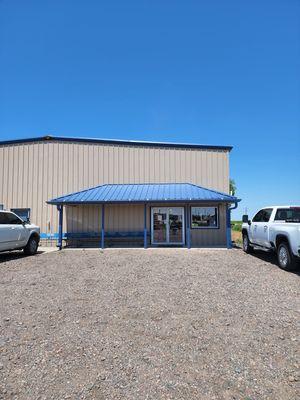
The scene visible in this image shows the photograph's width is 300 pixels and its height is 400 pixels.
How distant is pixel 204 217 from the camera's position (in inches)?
704

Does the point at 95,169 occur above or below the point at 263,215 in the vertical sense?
above

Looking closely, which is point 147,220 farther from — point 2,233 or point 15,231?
point 2,233

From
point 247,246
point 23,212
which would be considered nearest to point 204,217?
point 247,246

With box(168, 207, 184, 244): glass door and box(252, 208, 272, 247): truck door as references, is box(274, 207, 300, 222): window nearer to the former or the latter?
box(252, 208, 272, 247): truck door

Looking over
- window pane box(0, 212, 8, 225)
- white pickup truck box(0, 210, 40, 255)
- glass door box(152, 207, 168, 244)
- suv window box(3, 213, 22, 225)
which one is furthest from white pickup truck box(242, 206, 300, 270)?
window pane box(0, 212, 8, 225)

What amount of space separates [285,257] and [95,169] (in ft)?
43.2

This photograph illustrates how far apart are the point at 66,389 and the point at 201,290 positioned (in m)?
4.41

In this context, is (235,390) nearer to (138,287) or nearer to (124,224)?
(138,287)

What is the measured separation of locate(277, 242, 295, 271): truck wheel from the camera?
898 cm

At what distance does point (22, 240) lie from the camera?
12719 millimetres

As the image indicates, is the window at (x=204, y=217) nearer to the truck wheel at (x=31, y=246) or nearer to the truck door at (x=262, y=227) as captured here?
the truck door at (x=262, y=227)

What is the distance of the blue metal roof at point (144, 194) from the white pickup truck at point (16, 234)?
122 inches

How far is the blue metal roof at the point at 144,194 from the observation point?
51.0 feet

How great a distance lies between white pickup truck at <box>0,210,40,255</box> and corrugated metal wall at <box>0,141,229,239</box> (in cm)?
551
